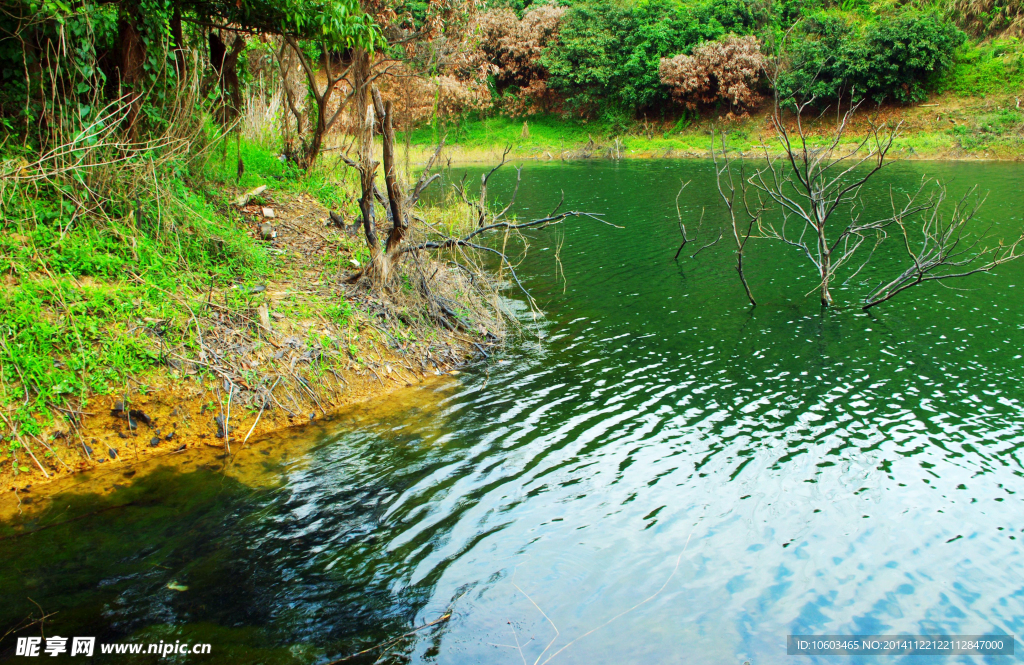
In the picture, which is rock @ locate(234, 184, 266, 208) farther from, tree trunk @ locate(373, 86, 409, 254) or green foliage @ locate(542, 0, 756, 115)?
green foliage @ locate(542, 0, 756, 115)

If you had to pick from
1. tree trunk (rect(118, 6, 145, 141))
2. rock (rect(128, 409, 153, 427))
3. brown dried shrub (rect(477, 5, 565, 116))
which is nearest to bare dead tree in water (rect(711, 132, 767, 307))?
rock (rect(128, 409, 153, 427))

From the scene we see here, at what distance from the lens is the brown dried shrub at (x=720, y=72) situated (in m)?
33.9

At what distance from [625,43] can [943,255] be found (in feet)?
105

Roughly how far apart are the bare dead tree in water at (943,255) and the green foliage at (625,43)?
24.0 meters

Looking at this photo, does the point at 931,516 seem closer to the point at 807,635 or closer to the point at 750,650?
the point at 807,635

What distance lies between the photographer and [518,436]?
21.0 feet

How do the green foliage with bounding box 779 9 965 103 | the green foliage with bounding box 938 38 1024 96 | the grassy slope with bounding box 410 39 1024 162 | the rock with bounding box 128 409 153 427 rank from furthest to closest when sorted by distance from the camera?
the green foliage with bounding box 779 9 965 103, the green foliage with bounding box 938 38 1024 96, the grassy slope with bounding box 410 39 1024 162, the rock with bounding box 128 409 153 427

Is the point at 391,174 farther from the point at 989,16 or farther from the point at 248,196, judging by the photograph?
the point at 989,16

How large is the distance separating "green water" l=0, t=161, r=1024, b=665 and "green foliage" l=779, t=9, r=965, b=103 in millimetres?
26945

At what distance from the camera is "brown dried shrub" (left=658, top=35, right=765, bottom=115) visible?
33.9m

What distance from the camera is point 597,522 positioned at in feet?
16.7

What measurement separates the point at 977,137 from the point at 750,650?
3189 centimetres

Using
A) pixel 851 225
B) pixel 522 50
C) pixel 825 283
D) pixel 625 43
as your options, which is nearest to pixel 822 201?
pixel 851 225

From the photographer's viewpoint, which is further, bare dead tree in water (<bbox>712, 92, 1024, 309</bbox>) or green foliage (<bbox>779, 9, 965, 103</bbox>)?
green foliage (<bbox>779, 9, 965, 103</bbox>)
